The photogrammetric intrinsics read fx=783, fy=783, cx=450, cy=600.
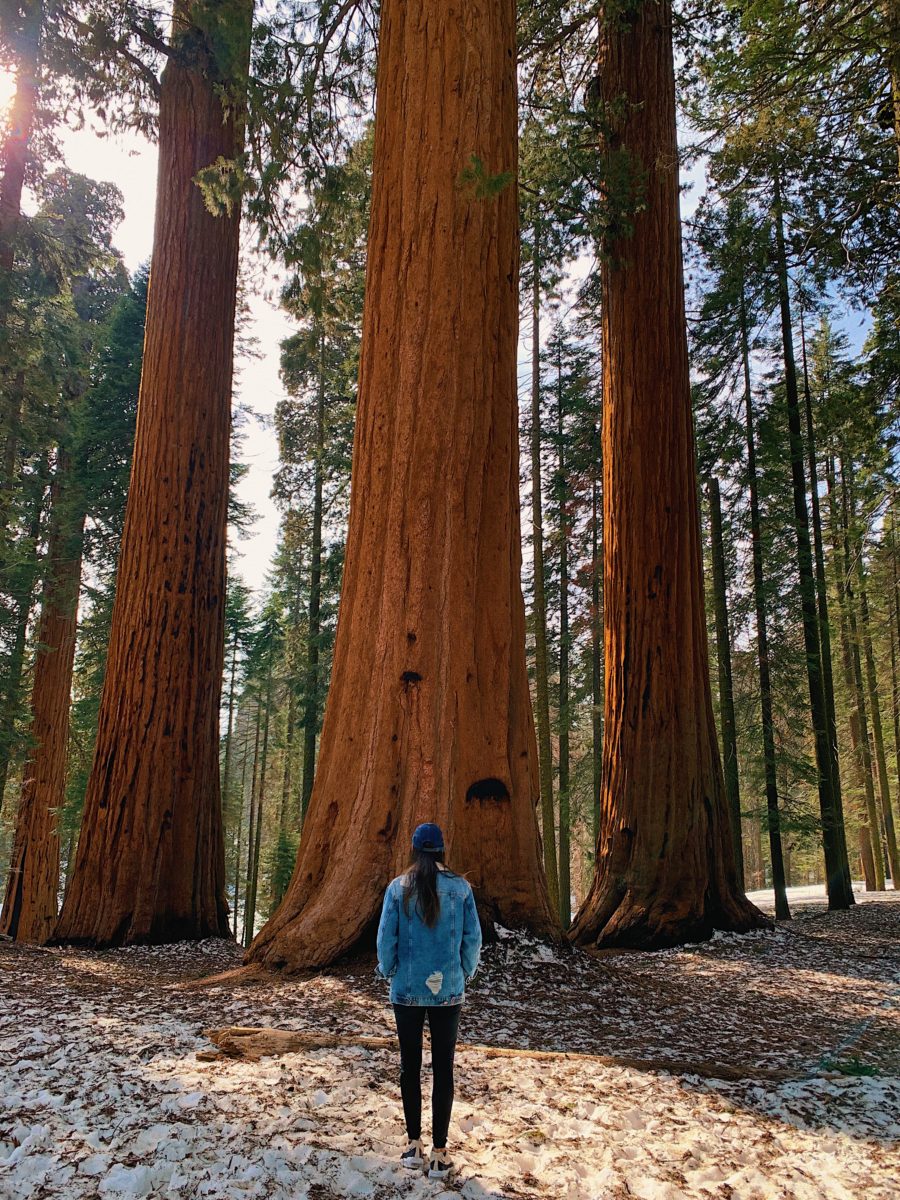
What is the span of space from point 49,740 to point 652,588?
12.6 meters

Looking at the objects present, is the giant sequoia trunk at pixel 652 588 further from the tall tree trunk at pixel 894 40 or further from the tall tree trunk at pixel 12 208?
the tall tree trunk at pixel 12 208

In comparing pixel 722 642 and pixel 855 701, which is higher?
pixel 722 642

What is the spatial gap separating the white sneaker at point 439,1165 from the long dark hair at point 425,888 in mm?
781

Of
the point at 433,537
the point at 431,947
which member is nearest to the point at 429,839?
the point at 431,947

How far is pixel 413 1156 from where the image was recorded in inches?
114

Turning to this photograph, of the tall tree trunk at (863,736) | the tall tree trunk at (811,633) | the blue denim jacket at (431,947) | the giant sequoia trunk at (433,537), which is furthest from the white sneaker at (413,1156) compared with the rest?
the tall tree trunk at (863,736)

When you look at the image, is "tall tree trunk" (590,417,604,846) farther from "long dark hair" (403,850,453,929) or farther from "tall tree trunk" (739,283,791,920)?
"long dark hair" (403,850,453,929)

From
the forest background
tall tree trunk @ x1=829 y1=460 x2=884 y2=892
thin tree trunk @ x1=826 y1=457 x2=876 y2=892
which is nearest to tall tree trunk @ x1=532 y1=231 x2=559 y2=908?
the forest background

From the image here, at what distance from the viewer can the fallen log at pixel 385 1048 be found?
3.79 m

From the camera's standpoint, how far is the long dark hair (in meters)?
3.08

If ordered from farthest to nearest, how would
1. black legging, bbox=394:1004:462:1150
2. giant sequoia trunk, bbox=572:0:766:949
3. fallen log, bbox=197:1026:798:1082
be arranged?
giant sequoia trunk, bbox=572:0:766:949, fallen log, bbox=197:1026:798:1082, black legging, bbox=394:1004:462:1150

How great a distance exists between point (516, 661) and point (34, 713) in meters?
13.3

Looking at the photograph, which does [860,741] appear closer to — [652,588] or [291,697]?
[291,697]

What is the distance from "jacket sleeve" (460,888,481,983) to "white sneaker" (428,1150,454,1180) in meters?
0.60
